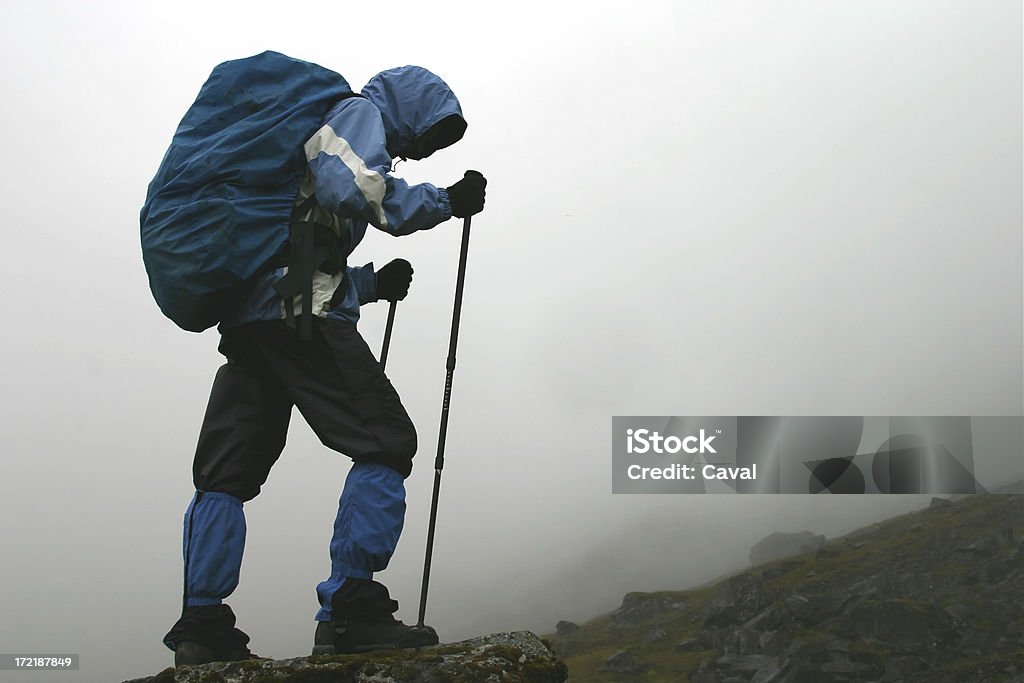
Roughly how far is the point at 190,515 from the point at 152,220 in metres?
1.37

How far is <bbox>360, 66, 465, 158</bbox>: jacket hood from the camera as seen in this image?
4.43 meters

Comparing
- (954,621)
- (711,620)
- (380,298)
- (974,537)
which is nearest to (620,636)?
(711,620)

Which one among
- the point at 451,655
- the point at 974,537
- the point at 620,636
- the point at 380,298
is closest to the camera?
the point at 451,655

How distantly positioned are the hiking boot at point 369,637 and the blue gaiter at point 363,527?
0.10 meters

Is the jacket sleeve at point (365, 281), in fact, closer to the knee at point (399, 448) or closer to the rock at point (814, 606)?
the knee at point (399, 448)

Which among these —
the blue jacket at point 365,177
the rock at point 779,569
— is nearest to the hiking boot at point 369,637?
the blue jacket at point 365,177

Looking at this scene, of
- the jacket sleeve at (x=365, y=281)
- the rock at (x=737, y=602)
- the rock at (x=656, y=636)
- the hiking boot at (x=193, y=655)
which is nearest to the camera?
the hiking boot at (x=193, y=655)

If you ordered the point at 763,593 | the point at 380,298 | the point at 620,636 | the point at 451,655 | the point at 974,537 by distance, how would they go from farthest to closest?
the point at 974,537, the point at 763,593, the point at 620,636, the point at 380,298, the point at 451,655

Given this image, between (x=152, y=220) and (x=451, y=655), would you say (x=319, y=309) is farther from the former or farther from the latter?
(x=451, y=655)

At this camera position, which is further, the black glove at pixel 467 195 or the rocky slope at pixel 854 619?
the rocky slope at pixel 854 619

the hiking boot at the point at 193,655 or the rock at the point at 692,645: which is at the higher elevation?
the hiking boot at the point at 193,655

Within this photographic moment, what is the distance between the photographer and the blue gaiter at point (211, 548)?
13.1 ft

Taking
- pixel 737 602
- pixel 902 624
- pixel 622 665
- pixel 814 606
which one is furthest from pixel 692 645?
pixel 902 624

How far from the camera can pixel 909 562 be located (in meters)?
32.1
